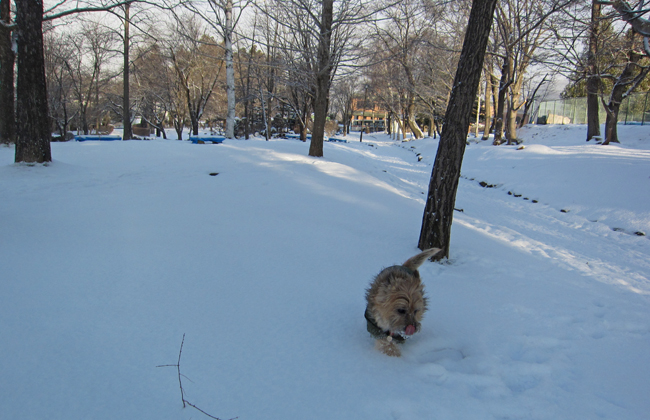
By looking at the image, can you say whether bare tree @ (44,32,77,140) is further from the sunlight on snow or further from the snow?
the sunlight on snow

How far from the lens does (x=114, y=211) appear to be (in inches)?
239

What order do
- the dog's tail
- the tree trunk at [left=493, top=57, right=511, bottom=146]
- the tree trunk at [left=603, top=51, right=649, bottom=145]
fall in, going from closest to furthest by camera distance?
the dog's tail < the tree trunk at [left=603, top=51, right=649, bottom=145] < the tree trunk at [left=493, top=57, right=511, bottom=146]

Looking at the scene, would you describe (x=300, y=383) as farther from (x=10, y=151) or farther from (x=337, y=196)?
(x=10, y=151)

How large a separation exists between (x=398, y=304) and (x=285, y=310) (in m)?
1.44

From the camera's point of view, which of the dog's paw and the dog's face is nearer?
the dog's face

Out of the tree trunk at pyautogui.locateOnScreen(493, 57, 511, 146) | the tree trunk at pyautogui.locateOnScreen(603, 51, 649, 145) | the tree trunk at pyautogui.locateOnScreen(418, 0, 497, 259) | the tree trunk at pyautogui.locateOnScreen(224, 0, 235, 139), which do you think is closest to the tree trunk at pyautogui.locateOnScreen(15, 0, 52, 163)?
the tree trunk at pyautogui.locateOnScreen(418, 0, 497, 259)

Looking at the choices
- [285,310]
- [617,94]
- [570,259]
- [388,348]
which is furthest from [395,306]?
[617,94]

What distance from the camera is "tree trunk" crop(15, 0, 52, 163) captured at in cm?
757

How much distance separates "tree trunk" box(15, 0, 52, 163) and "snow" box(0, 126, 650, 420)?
1.89 ft

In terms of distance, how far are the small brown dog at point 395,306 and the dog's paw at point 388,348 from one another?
1.4 inches

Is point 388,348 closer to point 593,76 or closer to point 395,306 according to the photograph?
point 395,306

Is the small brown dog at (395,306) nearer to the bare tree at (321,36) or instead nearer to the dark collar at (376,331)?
the dark collar at (376,331)

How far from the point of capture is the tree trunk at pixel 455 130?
198 inches

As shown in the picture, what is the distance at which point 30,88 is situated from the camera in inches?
301
